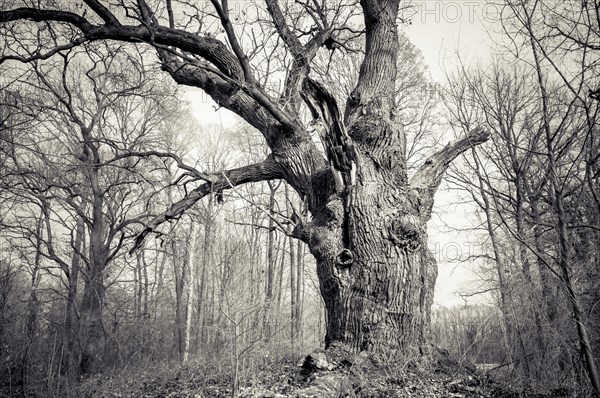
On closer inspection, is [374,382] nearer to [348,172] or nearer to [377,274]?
[377,274]

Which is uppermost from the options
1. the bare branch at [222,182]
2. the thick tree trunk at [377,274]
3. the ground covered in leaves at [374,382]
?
the bare branch at [222,182]

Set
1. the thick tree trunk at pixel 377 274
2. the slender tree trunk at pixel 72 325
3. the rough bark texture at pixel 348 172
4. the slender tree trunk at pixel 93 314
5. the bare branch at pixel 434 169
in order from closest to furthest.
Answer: the thick tree trunk at pixel 377 274, the rough bark texture at pixel 348 172, the bare branch at pixel 434 169, the slender tree trunk at pixel 72 325, the slender tree trunk at pixel 93 314

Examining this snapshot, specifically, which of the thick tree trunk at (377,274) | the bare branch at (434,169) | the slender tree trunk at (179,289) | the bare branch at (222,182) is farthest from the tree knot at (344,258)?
the slender tree trunk at (179,289)

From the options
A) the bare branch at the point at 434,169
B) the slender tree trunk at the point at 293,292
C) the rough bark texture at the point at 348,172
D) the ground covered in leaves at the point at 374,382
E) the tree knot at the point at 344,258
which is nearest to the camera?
the ground covered in leaves at the point at 374,382

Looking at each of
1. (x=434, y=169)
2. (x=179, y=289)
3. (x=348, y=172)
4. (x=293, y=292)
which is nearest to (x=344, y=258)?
(x=348, y=172)

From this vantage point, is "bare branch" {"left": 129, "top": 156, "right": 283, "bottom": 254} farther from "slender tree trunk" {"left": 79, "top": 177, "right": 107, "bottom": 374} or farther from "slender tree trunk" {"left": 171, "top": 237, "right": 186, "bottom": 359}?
"slender tree trunk" {"left": 171, "top": 237, "right": 186, "bottom": 359}

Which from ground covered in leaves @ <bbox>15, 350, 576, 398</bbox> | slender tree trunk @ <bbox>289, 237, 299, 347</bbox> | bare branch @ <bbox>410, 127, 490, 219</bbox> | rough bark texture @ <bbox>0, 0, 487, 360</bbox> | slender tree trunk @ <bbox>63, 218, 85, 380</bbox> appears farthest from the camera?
slender tree trunk @ <bbox>289, 237, 299, 347</bbox>

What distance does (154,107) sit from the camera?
1265 cm

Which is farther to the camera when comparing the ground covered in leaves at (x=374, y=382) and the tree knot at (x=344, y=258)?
the tree knot at (x=344, y=258)

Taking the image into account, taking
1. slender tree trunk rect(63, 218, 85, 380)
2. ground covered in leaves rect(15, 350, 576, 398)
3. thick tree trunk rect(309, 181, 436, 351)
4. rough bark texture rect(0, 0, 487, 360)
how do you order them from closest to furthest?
ground covered in leaves rect(15, 350, 576, 398), thick tree trunk rect(309, 181, 436, 351), rough bark texture rect(0, 0, 487, 360), slender tree trunk rect(63, 218, 85, 380)

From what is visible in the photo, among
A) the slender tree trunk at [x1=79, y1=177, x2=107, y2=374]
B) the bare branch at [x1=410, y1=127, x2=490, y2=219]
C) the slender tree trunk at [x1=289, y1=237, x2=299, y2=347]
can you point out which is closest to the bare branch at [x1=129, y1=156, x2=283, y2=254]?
the bare branch at [x1=410, y1=127, x2=490, y2=219]

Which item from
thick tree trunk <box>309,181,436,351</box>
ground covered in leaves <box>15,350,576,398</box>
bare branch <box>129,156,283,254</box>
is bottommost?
ground covered in leaves <box>15,350,576,398</box>

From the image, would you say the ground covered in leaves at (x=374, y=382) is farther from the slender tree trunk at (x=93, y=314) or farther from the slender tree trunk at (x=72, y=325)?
the slender tree trunk at (x=93, y=314)

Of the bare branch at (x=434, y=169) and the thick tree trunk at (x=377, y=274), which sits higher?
the bare branch at (x=434, y=169)
